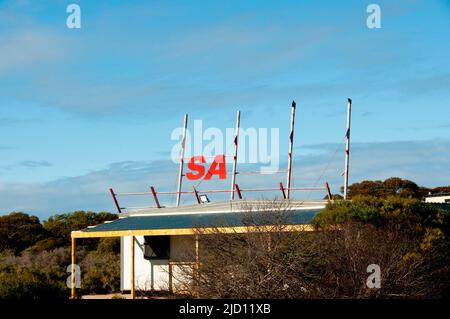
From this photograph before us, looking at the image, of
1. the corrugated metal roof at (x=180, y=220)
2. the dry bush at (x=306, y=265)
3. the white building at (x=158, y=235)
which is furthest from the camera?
the white building at (x=158, y=235)

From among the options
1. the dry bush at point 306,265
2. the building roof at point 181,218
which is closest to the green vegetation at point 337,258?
the dry bush at point 306,265

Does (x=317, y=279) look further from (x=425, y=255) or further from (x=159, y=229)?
(x=159, y=229)

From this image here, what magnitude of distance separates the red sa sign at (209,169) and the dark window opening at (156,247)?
2.77 m

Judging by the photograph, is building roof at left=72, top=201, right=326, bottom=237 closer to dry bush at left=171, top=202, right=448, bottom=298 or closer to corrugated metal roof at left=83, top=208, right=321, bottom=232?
corrugated metal roof at left=83, top=208, right=321, bottom=232

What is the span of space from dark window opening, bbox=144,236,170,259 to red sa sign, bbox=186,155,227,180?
2.77 meters

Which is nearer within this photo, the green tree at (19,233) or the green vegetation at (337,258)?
the green vegetation at (337,258)

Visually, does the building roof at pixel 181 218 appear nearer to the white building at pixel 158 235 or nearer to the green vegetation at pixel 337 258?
the white building at pixel 158 235

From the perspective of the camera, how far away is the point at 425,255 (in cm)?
1861

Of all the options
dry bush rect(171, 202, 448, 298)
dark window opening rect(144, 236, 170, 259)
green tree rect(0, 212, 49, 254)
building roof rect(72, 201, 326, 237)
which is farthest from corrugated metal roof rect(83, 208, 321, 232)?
green tree rect(0, 212, 49, 254)

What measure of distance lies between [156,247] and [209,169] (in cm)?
365

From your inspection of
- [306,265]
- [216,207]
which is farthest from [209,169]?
[306,265]

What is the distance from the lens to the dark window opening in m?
28.7

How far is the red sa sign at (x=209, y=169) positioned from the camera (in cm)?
2964

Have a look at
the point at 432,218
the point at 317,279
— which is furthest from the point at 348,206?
the point at 317,279
